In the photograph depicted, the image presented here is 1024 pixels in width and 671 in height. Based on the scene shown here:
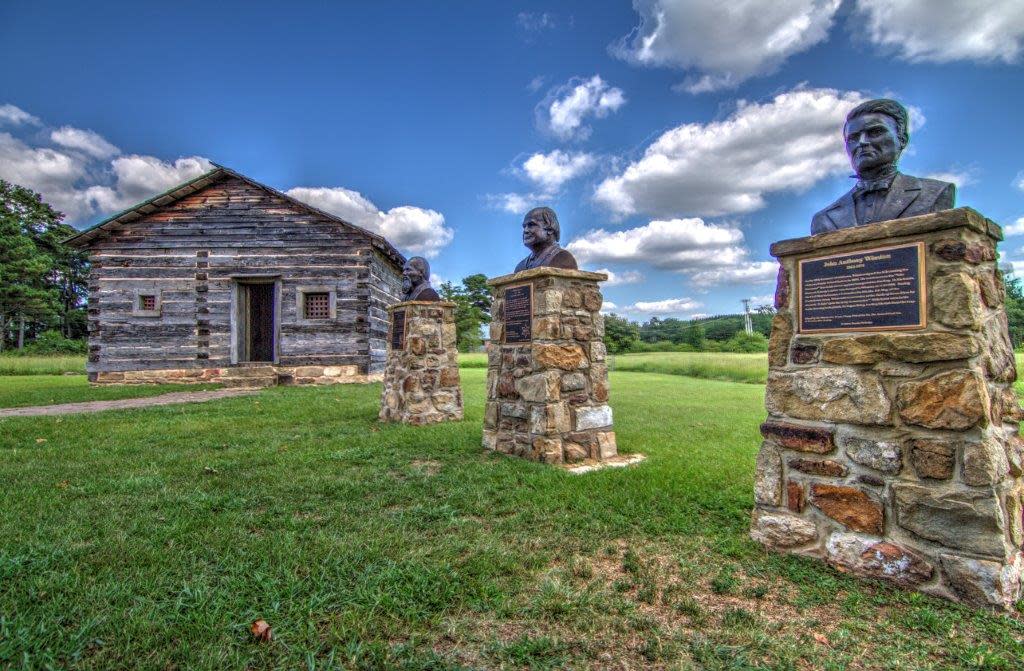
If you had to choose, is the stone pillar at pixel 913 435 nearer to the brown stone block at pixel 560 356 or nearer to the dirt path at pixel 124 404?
the brown stone block at pixel 560 356

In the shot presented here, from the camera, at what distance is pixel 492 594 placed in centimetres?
248

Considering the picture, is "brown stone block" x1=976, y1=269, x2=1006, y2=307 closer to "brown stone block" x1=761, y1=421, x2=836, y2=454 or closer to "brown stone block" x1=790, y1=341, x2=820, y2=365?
"brown stone block" x1=790, y1=341, x2=820, y2=365

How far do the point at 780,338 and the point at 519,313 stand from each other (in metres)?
3.06

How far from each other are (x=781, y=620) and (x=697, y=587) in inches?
16.2

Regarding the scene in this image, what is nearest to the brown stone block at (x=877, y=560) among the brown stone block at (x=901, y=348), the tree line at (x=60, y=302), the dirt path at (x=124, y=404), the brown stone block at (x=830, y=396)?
the brown stone block at (x=830, y=396)

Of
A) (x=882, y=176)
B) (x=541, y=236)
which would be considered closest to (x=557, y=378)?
(x=541, y=236)

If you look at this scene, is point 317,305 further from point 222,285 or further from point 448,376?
point 448,376

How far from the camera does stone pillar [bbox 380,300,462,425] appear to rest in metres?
7.70

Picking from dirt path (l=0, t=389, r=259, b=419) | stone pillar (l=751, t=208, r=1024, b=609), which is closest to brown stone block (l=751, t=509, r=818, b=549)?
stone pillar (l=751, t=208, r=1024, b=609)

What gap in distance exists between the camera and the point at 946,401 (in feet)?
8.07

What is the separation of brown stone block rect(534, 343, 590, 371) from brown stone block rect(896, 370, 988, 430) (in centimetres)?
312

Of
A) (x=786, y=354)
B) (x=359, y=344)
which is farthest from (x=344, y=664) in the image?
(x=359, y=344)

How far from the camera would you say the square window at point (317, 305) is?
48.1 ft

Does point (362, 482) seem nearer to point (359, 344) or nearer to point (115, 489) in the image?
point (115, 489)
